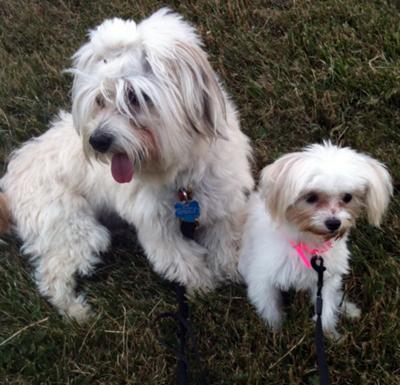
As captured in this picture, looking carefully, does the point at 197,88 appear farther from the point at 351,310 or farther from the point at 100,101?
the point at 351,310

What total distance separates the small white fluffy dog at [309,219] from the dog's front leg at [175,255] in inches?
14.1

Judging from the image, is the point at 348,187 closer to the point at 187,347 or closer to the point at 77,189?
the point at 187,347

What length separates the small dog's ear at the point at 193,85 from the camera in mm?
2713

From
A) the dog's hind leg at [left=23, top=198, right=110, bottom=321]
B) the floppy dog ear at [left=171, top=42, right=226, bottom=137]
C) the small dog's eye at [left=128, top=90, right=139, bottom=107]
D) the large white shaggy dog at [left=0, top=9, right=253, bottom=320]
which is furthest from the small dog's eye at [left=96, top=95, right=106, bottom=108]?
the dog's hind leg at [left=23, top=198, right=110, bottom=321]

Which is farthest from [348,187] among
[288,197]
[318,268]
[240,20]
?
[240,20]

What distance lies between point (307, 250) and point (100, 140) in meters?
1.17

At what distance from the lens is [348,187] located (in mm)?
2678

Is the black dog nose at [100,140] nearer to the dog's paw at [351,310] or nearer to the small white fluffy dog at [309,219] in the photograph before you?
the small white fluffy dog at [309,219]

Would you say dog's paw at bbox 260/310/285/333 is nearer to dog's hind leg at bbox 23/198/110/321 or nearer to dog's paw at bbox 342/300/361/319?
dog's paw at bbox 342/300/361/319

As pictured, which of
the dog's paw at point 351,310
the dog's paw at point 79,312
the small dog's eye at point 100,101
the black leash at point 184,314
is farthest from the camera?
the dog's paw at point 79,312

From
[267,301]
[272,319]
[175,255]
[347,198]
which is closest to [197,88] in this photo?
[347,198]

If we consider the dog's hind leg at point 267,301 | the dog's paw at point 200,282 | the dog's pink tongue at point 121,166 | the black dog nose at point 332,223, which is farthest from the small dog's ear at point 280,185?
the dog's paw at point 200,282

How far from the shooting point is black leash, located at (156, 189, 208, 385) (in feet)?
9.78

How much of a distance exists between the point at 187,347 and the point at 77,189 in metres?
1.15
